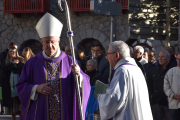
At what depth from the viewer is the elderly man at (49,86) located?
13.1 ft

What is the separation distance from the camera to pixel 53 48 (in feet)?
13.4

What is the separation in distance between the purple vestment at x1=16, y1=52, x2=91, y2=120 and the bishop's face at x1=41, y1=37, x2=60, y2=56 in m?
0.13

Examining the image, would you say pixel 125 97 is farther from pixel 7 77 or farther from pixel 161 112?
pixel 7 77

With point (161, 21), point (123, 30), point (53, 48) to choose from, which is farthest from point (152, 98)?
point (123, 30)

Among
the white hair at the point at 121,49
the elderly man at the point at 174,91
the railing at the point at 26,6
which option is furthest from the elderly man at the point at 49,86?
the railing at the point at 26,6

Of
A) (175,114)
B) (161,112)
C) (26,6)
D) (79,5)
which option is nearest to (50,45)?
(175,114)

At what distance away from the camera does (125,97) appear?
3025 mm

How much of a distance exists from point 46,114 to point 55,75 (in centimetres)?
52

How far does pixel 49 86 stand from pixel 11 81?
300cm

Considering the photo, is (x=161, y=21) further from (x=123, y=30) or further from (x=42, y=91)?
(x=123, y=30)

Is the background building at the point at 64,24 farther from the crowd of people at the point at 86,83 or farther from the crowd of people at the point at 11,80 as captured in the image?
the crowd of people at the point at 11,80

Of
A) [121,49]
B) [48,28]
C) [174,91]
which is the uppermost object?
[48,28]

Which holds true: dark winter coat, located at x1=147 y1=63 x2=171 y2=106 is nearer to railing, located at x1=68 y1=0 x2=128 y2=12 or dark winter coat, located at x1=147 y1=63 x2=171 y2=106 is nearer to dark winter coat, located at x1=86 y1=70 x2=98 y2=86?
dark winter coat, located at x1=86 y1=70 x2=98 y2=86

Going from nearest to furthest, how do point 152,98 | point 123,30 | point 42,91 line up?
point 42,91
point 152,98
point 123,30
